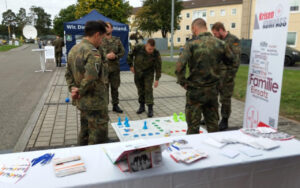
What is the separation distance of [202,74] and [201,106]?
47 cm

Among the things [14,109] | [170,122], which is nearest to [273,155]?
[170,122]

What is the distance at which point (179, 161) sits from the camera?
A: 2.10 metres

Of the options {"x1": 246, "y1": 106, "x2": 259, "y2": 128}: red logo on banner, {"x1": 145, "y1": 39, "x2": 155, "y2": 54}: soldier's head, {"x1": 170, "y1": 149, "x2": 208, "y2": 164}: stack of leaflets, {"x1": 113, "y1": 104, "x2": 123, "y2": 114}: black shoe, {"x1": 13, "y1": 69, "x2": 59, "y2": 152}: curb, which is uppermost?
{"x1": 145, "y1": 39, "x2": 155, "y2": 54}: soldier's head

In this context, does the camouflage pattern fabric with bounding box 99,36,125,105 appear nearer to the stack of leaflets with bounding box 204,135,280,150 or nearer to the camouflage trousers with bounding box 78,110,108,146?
the camouflage trousers with bounding box 78,110,108,146

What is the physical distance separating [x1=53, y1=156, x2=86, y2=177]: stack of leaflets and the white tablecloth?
4 cm

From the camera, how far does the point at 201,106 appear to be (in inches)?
144

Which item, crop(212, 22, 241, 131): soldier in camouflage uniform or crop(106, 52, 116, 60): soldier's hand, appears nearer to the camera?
crop(212, 22, 241, 131): soldier in camouflage uniform

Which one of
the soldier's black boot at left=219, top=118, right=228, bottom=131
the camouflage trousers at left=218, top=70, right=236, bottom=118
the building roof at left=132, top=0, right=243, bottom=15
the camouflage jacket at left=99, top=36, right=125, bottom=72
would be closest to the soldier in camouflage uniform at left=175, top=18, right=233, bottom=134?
the camouflage trousers at left=218, top=70, right=236, bottom=118

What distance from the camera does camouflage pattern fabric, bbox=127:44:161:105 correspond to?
18.8 ft

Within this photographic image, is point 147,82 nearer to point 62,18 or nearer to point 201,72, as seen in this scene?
point 201,72

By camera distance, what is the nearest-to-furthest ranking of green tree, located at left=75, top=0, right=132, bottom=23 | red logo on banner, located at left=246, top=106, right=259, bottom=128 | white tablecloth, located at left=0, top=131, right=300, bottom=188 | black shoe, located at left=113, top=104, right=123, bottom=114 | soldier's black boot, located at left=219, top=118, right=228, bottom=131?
white tablecloth, located at left=0, top=131, right=300, bottom=188, red logo on banner, located at left=246, top=106, right=259, bottom=128, soldier's black boot, located at left=219, top=118, right=228, bottom=131, black shoe, located at left=113, top=104, right=123, bottom=114, green tree, located at left=75, top=0, right=132, bottom=23

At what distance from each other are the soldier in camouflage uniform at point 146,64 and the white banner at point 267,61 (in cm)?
220

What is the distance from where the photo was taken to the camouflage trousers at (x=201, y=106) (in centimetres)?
354

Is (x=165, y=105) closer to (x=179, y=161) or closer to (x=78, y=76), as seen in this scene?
(x=78, y=76)
